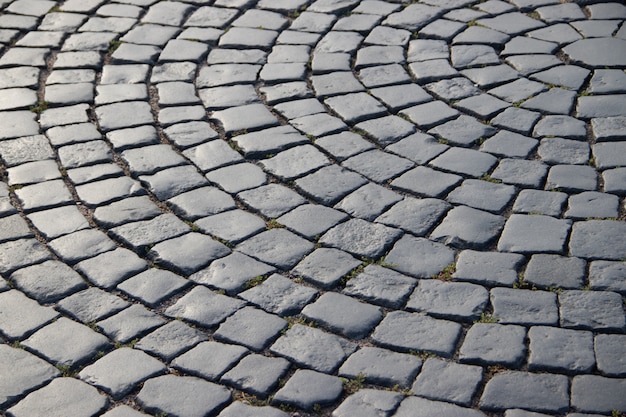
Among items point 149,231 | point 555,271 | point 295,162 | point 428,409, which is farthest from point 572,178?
point 149,231

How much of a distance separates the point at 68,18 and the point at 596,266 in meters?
4.00

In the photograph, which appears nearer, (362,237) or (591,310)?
(591,310)

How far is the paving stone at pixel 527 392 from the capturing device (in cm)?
315

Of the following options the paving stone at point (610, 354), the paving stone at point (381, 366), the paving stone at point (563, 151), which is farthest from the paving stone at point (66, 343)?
the paving stone at point (563, 151)

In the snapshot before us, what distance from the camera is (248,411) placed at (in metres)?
3.16

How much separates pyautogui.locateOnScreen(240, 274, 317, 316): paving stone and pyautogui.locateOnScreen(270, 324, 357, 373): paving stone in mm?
122

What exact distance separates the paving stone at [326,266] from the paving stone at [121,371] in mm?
771

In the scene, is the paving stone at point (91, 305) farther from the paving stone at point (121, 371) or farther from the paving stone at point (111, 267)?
the paving stone at point (121, 371)

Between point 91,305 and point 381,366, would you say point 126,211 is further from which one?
point 381,366

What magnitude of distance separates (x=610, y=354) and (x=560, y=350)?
181 mm

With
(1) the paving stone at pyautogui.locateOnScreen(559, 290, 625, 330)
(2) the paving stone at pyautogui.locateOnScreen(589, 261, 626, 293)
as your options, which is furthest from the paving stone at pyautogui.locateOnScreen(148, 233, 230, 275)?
(2) the paving stone at pyautogui.locateOnScreen(589, 261, 626, 293)

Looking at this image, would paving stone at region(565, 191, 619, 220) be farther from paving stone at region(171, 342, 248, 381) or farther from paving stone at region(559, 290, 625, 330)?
paving stone at region(171, 342, 248, 381)

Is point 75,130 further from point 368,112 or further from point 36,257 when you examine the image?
point 368,112

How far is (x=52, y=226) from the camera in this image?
4.17 metres
